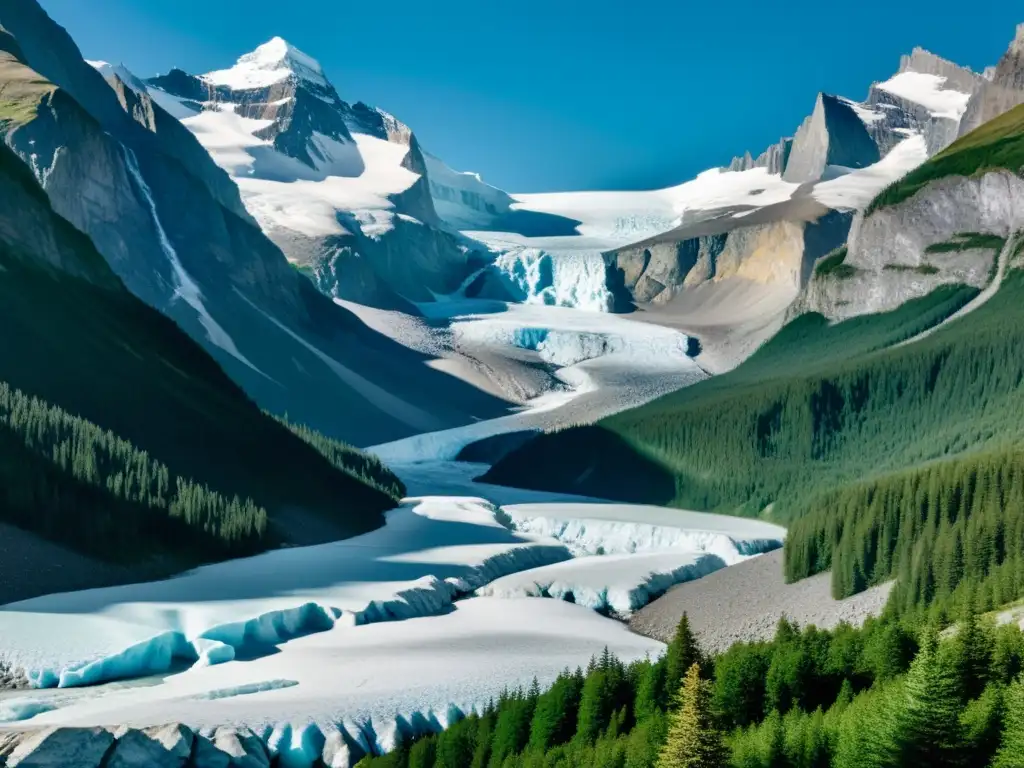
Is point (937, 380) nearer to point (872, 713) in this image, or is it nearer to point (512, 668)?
point (512, 668)

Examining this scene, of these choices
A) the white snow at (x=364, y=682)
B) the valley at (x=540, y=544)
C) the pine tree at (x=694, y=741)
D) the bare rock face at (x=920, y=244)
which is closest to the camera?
the pine tree at (x=694, y=741)

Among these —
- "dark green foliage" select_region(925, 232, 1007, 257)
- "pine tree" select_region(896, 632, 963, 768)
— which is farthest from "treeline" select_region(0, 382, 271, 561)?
"dark green foliage" select_region(925, 232, 1007, 257)

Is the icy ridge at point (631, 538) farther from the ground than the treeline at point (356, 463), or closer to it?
closer to it

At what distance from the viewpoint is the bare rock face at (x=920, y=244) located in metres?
143

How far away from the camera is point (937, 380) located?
11506cm

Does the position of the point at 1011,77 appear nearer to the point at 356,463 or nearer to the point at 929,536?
the point at 356,463

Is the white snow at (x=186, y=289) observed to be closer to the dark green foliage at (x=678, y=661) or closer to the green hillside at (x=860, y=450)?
the green hillside at (x=860, y=450)

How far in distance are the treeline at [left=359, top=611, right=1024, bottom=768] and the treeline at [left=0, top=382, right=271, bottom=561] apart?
29.1 meters

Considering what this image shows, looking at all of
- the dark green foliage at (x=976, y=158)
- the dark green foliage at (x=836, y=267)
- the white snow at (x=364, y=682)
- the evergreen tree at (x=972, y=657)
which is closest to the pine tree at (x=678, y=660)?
the evergreen tree at (x=972, y=657)

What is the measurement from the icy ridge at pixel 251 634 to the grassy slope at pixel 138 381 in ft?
65.0

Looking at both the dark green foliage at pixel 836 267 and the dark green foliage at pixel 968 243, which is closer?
the dark green foliage at pixel 968 243

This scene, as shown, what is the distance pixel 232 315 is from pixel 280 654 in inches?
5586

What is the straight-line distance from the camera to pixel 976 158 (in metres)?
152

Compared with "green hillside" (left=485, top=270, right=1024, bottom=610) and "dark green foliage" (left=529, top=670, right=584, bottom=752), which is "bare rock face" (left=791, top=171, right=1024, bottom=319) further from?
"dark green foliage" (left=529, top=670, right=584, bottom=752)
